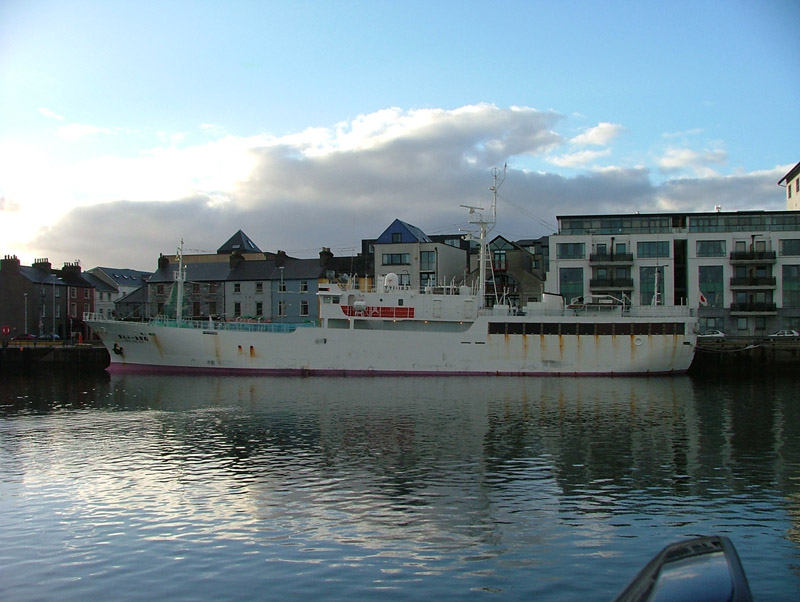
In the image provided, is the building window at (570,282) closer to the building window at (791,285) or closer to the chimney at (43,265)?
the building window at (791,285)

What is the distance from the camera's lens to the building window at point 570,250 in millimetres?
58438

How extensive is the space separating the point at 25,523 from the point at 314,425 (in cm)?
1156

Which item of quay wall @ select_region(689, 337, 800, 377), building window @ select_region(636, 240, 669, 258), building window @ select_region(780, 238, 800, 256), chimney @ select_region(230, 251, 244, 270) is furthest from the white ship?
chimney @ select_region(230, 251, 244, 270)

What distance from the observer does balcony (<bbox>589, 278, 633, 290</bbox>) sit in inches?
2239

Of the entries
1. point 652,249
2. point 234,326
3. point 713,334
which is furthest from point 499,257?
point 234,326

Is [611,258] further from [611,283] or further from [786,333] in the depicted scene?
[786,333]

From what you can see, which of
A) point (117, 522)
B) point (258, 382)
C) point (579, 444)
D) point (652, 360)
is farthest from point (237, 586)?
point (652, 360)

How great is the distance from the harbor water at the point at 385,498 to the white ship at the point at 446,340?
1534 cm

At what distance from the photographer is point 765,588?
9680mm

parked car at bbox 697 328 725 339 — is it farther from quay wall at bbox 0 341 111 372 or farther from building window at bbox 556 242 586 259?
quay wall at bbox 0 341 111 372

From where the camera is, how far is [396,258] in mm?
67562

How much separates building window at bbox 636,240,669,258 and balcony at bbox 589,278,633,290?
2509mm

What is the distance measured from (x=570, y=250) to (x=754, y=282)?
14.4 meters

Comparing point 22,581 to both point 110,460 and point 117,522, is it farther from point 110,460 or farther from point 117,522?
point 110,460
